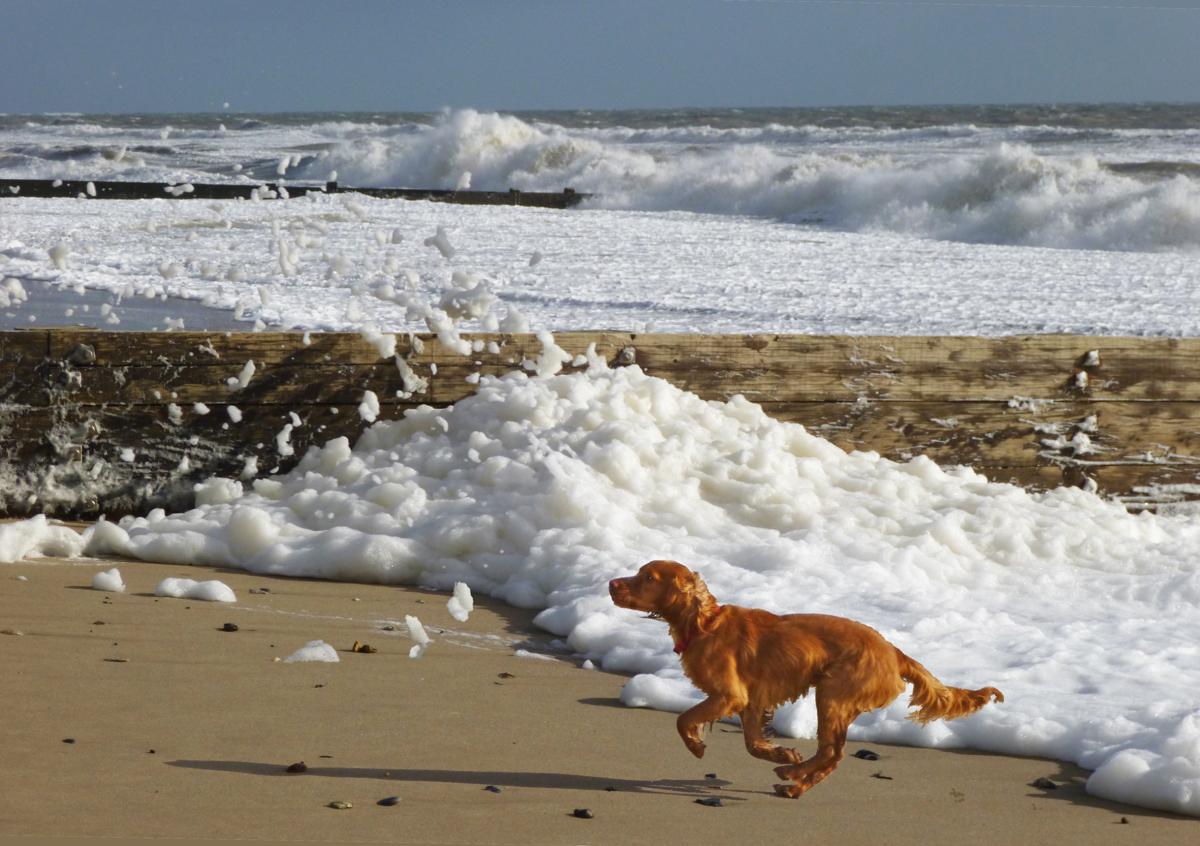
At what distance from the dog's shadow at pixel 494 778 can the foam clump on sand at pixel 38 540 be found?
2219 mm

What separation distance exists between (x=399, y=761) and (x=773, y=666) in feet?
3.03

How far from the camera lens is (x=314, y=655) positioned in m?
3.74

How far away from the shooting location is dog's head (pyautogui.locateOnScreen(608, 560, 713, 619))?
2.45 meters

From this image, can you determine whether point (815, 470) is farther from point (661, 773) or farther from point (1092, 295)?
point (1092, 295)

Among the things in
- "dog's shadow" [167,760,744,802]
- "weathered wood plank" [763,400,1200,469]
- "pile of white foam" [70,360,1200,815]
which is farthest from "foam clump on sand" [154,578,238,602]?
"weathered wood plank" [763,400,1200,469]

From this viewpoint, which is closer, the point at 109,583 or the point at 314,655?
the point at 314,655

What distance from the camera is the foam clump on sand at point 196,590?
437cm

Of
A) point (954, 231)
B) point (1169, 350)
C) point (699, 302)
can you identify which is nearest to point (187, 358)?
point (1169, 350)

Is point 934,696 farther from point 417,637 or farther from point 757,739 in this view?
point 417,637

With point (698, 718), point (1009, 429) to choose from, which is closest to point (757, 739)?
point (698, 718)

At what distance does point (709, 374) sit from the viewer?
18.8ft

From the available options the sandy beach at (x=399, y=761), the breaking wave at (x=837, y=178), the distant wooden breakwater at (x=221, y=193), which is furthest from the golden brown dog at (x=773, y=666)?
the distant wooden breakwater at (x=221, y=193)

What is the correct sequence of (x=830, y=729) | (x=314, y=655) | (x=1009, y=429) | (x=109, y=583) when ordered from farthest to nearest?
(x=1009, y=429) → (x=109, y=583) → (x=314, y=655) → (x=830, y=729)

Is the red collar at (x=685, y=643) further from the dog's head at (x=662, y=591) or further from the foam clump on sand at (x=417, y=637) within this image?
the foam clump on sand at (x=417, y=637)
